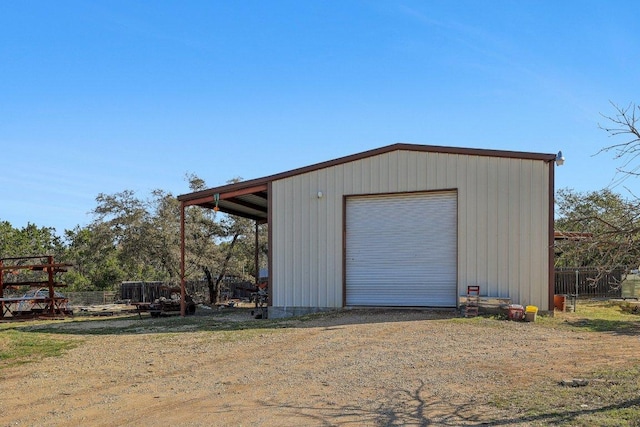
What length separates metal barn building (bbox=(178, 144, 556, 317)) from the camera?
45.1 ft

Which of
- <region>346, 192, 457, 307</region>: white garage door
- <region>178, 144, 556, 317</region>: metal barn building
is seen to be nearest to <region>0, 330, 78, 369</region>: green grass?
<region>178, 144, 556, 317</region>: metal barn building

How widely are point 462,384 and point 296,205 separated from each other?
976cm

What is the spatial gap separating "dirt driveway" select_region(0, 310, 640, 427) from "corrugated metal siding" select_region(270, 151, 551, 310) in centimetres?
209

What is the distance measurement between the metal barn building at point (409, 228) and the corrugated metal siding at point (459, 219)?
0.08 feet

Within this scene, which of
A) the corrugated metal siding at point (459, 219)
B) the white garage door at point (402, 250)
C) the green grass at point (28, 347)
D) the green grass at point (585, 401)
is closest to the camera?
the green grass at point (585, 401)

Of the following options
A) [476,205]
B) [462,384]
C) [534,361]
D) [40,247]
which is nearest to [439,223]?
[476,205]

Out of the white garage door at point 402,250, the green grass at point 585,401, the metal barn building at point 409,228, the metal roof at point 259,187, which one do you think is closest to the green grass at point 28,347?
the metal barn building at point 409,228

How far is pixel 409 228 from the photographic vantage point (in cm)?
1514

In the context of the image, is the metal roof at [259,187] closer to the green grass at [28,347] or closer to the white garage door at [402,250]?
the white garage door at [402,250]

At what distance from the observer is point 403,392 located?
6727 mm

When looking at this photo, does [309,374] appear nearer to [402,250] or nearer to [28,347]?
[28,347]

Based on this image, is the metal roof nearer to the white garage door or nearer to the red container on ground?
the white garage door

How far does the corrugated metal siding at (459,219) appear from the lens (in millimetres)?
13711

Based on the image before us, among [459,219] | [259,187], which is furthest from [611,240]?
[259,187]
